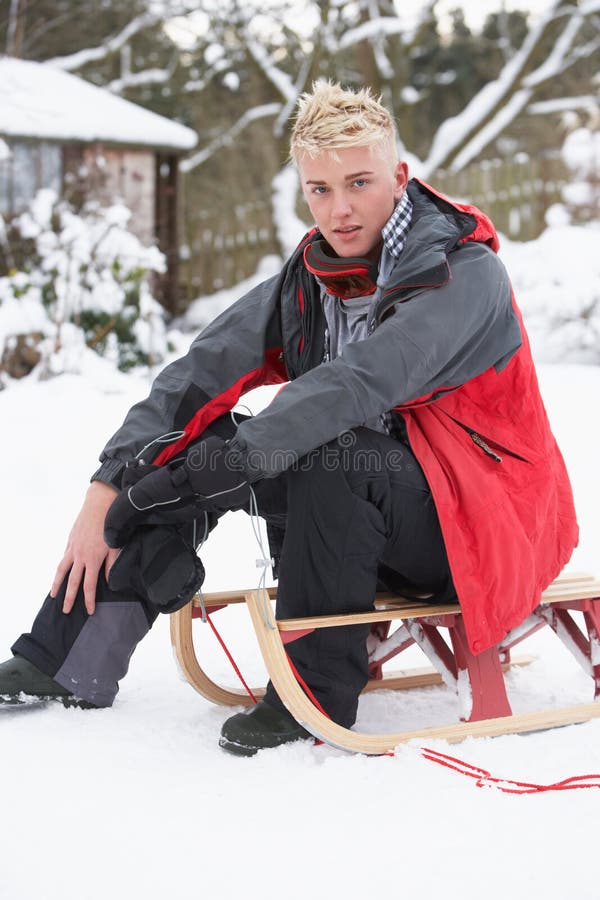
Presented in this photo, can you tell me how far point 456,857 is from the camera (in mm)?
1603

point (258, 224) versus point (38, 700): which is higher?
point (258, 224)

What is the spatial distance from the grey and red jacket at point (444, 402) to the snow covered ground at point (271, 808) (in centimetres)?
37

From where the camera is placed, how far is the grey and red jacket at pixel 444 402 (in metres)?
1.94

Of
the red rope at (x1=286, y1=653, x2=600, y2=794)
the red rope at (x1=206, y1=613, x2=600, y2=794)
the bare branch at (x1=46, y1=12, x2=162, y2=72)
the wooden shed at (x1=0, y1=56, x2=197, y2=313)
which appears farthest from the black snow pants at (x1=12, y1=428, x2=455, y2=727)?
the bare branch at (x1=46, y1=12, x2=162, y2=72)

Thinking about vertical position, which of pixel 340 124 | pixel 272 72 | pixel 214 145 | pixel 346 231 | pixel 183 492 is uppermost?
pixel 272 72

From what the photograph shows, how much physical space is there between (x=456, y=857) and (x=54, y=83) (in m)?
9.32

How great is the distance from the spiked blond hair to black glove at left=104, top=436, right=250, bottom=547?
68 centimetres

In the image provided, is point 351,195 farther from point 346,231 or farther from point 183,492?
point 183,492

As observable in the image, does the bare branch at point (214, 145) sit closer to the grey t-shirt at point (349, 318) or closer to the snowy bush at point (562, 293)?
the snowy bush at point (562, 293)

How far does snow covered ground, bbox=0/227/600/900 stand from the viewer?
1.54 metres

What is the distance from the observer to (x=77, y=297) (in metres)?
6.70

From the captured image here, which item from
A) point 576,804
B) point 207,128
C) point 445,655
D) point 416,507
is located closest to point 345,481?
point 416,507

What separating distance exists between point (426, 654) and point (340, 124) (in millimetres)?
1164

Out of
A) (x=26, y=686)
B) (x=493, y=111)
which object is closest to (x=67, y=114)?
(x=493, y=111)
